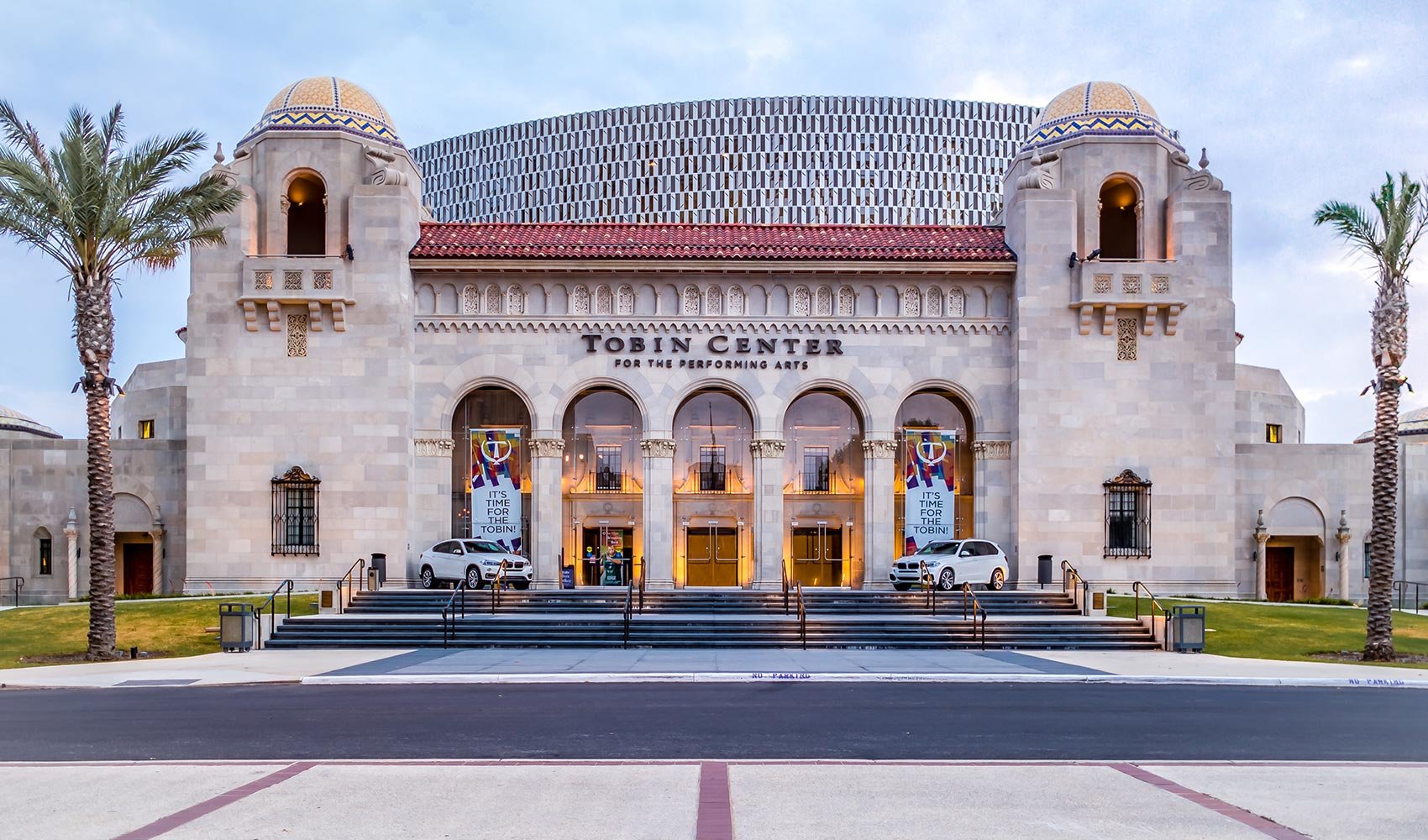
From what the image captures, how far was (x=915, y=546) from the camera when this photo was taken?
1289 inches

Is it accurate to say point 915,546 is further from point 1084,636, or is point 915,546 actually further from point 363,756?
point 363,756

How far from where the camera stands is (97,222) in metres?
22.8

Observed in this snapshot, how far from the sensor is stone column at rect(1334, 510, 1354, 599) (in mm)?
32844

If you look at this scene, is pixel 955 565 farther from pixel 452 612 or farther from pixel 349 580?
pixel 349 580

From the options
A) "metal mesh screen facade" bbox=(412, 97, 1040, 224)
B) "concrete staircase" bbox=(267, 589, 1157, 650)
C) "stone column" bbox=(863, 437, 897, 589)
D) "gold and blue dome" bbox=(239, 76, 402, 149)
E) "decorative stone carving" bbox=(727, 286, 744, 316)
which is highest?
"metal mesh screen facade" bbox=(412, 97, 1040, 224)

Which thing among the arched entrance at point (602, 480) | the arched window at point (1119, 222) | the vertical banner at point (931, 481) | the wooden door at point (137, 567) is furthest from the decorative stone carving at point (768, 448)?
the wooden door at point (137, 567)

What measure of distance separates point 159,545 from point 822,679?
2318cm

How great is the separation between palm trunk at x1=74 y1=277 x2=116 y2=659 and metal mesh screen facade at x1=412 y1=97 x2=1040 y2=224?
83.7m

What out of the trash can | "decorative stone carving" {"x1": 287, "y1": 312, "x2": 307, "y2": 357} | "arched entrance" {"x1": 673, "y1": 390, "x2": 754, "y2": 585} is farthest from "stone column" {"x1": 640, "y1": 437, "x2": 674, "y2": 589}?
the trash can

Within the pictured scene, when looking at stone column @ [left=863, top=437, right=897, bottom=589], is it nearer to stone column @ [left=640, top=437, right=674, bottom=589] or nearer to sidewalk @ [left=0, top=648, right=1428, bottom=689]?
stone column @ [left=640, top=437, right=674, bottom=589]

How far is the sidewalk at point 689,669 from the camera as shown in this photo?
18.0 m

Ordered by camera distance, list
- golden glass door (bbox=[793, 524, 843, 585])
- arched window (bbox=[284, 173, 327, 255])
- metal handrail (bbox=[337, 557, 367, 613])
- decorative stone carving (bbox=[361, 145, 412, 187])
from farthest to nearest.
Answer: golden glass door (bbox=[793, 524, 843, 585])
arched window (bbox=[284, 173, 327, 255])
decorative stone carving (bbox=[361, 145, 412, 187])
metal handrail (bbox=[337, 557, 367, 613])

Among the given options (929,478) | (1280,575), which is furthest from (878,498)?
(1280,575)

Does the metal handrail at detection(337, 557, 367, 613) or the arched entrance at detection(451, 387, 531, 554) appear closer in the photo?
the metal handrail at detection(337, 557, 367, 613)
